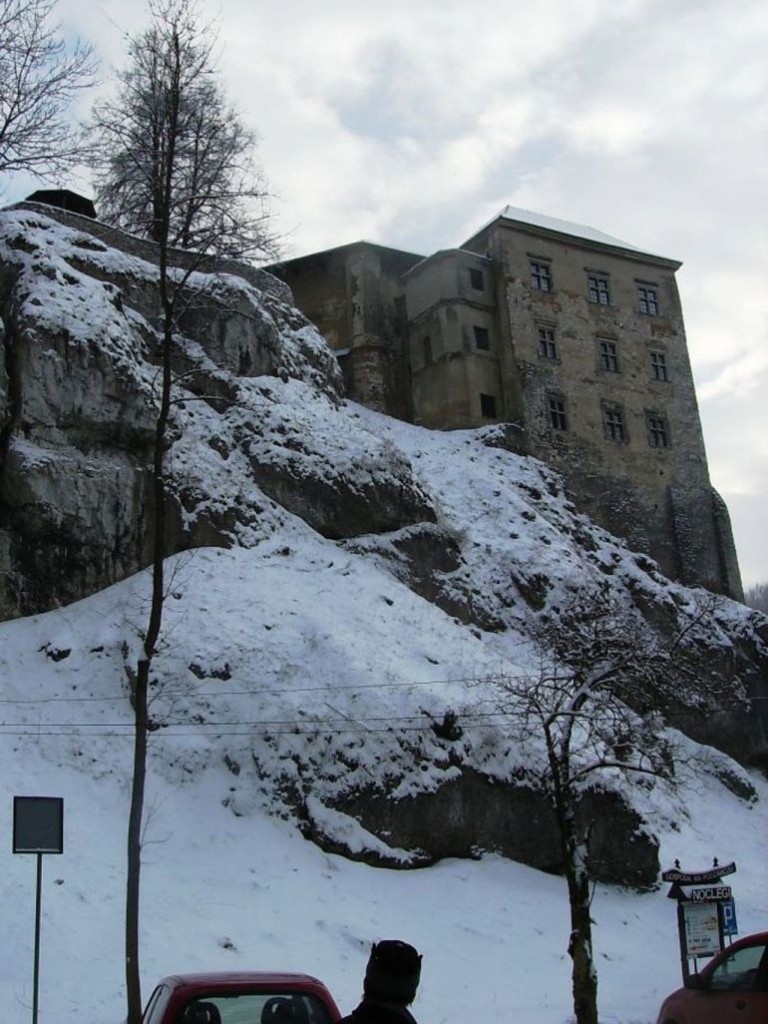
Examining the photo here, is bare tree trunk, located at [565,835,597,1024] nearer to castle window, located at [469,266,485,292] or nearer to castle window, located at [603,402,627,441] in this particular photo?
castle window, located at [603,402,627,441]

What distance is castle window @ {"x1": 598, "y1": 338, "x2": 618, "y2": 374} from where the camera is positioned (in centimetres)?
4744

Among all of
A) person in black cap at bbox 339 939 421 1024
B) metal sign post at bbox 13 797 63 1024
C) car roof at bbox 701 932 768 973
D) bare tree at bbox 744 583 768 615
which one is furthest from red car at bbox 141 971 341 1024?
bare tree at bbox 744 583 768 615

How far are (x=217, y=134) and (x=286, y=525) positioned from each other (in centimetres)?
1227

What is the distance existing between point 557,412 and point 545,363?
7.70 ft

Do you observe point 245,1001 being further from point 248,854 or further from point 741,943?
point 248,854

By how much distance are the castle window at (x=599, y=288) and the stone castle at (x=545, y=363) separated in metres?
0.07

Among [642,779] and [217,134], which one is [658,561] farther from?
[217,134]

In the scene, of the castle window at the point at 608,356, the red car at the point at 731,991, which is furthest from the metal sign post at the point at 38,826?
the castle window at the point at 608,356

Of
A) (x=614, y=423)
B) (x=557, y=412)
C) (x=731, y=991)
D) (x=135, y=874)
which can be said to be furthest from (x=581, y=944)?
(x=614, y=423)

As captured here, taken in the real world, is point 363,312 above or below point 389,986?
above

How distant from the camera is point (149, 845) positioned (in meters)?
17.1

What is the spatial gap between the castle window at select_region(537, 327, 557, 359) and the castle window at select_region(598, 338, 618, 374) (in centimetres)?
267

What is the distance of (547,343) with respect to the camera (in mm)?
46062

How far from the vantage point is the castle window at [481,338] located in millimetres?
45000
